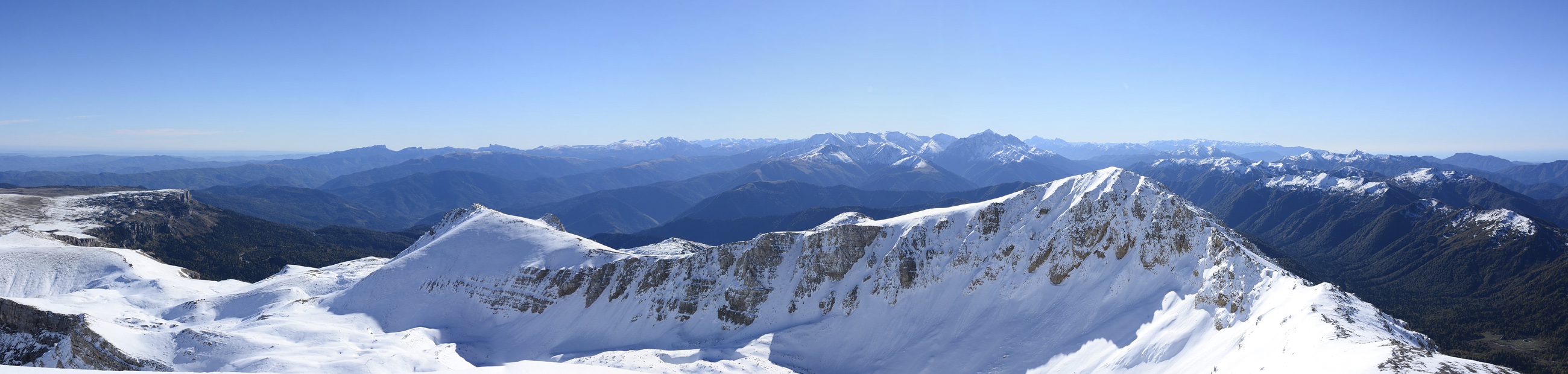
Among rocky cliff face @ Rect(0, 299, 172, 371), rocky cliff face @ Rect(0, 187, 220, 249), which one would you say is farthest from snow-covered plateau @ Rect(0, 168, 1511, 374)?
rocky cliff face @ Rect(0, 187, 220, 249)

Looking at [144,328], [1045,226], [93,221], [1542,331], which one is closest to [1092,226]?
[1045,226]

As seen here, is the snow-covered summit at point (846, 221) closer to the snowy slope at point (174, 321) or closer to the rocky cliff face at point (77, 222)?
the snowy slope at point (174, 321)

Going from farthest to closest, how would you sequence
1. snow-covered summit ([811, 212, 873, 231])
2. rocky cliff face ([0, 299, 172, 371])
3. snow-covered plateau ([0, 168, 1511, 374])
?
1. snow-covered summit ([811, 212, 873, 231])
2. rocky cliff face ([0, 299, 172, 371])
3. snow-covered plateau ([0, 168, 1511, 374])

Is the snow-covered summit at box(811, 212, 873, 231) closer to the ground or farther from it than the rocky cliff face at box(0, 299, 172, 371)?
farther from it

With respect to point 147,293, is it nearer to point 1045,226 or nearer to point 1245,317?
point 1045,226

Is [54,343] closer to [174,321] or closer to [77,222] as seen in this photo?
[174,321]

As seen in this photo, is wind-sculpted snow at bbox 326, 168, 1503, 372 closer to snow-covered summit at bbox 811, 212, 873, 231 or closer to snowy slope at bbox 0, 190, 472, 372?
snow-covered summit at bbox 811, 212, 873, 231

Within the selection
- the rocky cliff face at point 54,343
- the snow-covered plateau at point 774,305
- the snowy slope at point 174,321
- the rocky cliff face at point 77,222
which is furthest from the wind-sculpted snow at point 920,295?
the rocky cliff face at point 77,222

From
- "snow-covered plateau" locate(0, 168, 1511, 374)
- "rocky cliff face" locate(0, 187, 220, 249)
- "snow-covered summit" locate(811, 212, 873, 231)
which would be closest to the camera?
"snow-covered plateau" locate(0, 168, 1511, 374)
